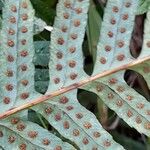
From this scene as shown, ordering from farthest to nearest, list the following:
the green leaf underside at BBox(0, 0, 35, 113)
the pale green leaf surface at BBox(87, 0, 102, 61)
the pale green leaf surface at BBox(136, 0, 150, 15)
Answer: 1. the pale green leaf surface at BBox(87, 0, 102, 61)
2. the pale green leaf surface at BBox(136, 0, 150, 15)
3. the green leaf underside at BBox(0, 0, 35, 113)

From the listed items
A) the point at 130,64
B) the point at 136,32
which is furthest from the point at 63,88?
the point at 136,32

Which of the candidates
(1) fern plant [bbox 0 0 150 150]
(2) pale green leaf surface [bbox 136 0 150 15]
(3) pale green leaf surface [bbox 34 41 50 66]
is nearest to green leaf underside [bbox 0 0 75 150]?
(1) fern plant [bbox 0 0 150 150]

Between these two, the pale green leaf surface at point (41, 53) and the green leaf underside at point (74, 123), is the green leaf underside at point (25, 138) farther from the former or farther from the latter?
the pale green leaf surface at point (41, 53)

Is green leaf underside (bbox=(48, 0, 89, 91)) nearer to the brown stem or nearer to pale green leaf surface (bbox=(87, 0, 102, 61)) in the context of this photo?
the brown stem

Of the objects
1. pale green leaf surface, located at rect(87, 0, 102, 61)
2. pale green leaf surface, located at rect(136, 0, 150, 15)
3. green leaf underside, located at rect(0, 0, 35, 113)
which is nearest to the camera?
green leaf underside, located at rect(0, 0, 35, 113)

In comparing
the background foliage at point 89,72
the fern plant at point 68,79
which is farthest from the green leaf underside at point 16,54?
the background foliage at point 89,72

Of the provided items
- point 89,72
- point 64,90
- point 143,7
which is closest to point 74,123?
→ point 64,90

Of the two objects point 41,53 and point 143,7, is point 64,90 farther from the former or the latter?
point 143,7

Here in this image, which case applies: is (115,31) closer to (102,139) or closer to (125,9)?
(125,9)
